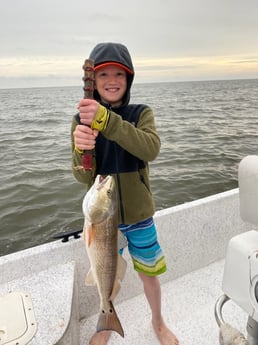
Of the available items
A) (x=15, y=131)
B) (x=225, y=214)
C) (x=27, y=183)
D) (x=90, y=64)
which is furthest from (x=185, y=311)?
(x=15, y=131)

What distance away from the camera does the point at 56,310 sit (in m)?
2.00

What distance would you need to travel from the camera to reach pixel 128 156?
7.40 ft

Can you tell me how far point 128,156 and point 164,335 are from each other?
4.90 ft

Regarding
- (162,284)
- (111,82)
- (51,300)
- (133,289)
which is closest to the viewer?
(51,300)

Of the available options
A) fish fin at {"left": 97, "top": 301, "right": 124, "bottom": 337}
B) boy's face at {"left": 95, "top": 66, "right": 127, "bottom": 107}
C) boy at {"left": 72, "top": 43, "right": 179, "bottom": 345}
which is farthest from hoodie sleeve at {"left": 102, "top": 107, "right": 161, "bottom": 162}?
fish fin at {"left": 97, "top": 301, "right": 124, "bottom": 337}

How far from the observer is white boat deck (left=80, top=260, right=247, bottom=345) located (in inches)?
108

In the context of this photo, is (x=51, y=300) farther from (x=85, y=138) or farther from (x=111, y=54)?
(x=111, y=54)

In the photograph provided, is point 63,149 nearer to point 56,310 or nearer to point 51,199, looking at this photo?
point 51,199

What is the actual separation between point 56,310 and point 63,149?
13.6 m

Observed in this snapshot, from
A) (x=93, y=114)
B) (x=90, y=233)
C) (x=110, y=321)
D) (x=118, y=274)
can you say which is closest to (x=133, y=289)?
(x=110, y=321)

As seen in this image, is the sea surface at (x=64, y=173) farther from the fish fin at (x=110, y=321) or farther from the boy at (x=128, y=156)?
the fish fin at (x=110, y=321)

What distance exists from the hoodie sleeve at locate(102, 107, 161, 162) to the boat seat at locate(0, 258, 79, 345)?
1008 millimetres

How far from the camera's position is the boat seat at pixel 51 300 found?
6.11 ft

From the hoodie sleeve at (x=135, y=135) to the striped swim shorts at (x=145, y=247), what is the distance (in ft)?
1.81
